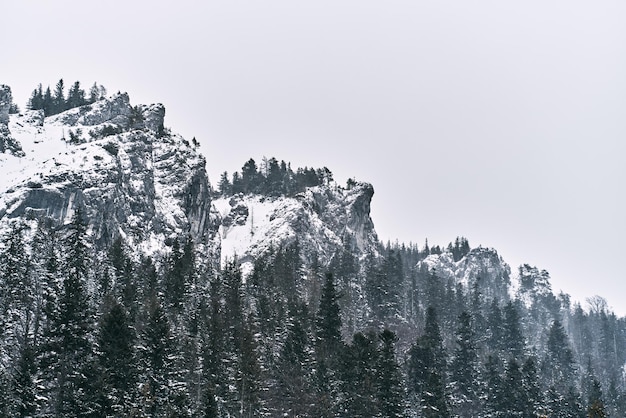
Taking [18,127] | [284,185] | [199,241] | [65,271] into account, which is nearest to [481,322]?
[199,241]

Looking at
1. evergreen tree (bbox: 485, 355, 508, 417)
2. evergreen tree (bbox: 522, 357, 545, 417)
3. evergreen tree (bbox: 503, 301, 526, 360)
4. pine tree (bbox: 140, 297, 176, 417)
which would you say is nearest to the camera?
pine tree (bbox: 140, 297, 176, 417)

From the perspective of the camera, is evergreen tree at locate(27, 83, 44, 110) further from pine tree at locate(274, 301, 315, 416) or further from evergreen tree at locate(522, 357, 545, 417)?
evergreen tree at locate(522, 357, 545, 417)

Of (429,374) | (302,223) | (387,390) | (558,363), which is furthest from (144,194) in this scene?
(558,363)

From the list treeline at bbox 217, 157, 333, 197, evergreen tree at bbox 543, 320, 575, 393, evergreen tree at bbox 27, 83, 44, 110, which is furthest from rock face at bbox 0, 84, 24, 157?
evergreen tree at bbox 543, 320, 575, 393

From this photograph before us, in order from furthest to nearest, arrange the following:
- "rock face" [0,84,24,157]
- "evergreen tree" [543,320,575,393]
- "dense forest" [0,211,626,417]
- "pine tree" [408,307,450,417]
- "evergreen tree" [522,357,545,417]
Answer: "rock face" [0,84,24,157]
"evergreen tree" [543,320,575,393]
"evergreen tree" [522,357,545,417]
"pine tree" [408,307,450,417]
"dense forest" [0,211,626,417]

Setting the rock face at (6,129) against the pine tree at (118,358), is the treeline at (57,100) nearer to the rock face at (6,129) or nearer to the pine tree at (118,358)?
the rock face at (6,129)

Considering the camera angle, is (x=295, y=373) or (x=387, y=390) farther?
(x=295, y=373)

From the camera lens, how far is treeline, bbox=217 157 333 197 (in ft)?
576

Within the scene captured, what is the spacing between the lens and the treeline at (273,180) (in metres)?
176

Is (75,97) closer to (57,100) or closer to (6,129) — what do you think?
(57,100)

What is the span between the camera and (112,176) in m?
115

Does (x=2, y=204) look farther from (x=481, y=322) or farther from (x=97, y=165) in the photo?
(x=481, y=322)

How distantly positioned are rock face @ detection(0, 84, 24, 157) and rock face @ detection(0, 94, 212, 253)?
2.44 m

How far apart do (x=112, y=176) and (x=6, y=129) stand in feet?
119
